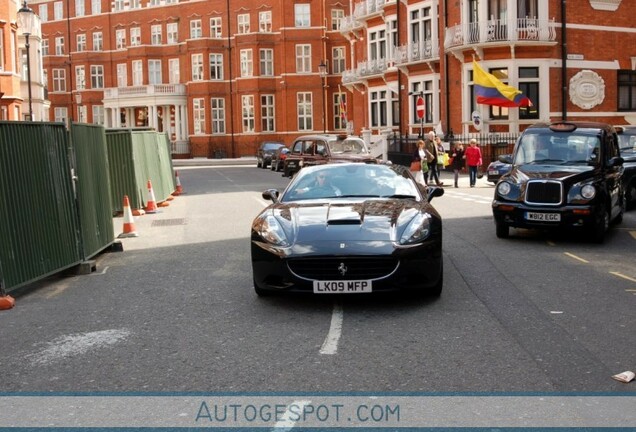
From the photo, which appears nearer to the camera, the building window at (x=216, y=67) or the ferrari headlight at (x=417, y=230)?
the ferrari headlight at (x=417, y=230)

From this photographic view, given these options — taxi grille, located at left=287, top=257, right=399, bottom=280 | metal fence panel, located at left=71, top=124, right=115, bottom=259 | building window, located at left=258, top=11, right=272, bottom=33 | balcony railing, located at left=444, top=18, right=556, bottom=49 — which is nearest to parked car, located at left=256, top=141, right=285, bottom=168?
balcony railing, located at left=444, top=18, right=556, bottom=49

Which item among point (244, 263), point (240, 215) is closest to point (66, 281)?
point (244, 263)

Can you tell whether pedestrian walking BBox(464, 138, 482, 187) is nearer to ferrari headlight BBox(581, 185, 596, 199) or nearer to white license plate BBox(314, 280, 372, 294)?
ferrari headlight BBox(581, 185, 596, 199)

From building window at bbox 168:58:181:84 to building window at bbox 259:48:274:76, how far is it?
8.77m

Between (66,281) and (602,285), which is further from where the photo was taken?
(66,281)

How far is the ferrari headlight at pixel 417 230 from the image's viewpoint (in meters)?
8.38

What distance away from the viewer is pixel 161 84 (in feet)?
235

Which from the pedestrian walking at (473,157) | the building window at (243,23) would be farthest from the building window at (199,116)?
the pedestrian walking at (473,157)

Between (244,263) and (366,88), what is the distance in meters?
41.0

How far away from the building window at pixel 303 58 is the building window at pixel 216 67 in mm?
6489

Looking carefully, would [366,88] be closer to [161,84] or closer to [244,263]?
[161,84]

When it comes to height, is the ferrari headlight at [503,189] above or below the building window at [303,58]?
below

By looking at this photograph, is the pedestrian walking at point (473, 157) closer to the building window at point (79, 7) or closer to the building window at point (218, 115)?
the building window at point (218, 115)

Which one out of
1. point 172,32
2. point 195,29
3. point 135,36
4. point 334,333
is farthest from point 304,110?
point 334,333
